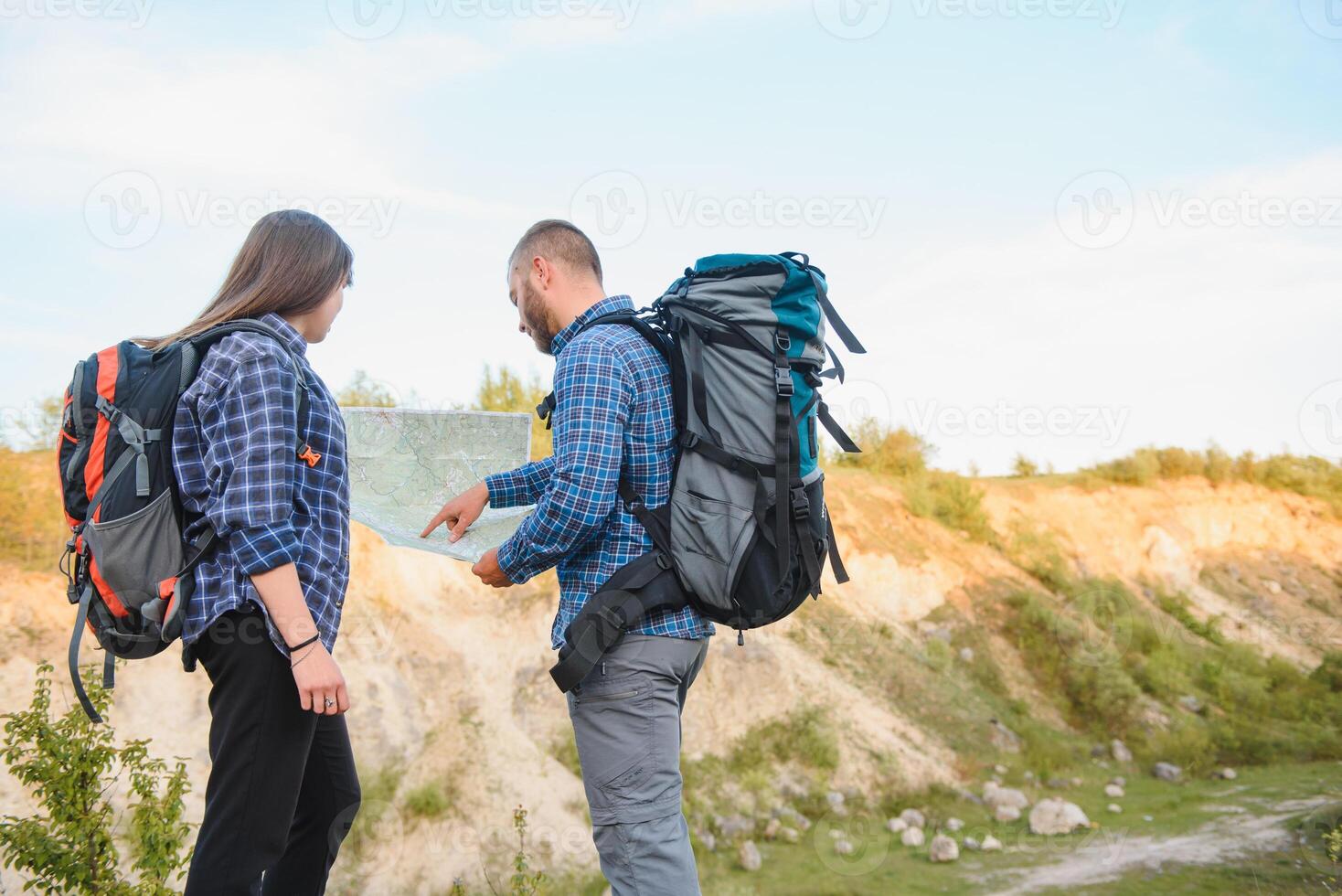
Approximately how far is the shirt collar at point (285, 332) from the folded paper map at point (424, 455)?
2.63 ft

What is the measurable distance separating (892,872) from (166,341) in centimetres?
759

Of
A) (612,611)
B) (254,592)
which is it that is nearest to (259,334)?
(254,592)

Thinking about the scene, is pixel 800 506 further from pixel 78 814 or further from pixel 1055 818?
pixel 1055 818

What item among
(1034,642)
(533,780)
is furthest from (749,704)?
(1034,642)

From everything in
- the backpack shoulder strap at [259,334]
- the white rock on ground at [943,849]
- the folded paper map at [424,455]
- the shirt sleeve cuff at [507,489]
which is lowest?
the white rock on ground at [943,849]

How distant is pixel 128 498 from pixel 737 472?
4.63ft

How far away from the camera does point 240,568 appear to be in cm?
206

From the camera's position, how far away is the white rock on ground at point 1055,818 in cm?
876

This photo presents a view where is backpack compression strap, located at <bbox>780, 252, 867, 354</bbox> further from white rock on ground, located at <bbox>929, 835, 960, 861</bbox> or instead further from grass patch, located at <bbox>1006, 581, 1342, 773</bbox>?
grass patch, located at <bbox>1006, 581, 1342, 773</bbox>

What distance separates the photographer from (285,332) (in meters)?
2.23

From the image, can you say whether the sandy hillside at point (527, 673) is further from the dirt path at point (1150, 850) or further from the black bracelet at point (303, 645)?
the black bracelet at point (303, 645)

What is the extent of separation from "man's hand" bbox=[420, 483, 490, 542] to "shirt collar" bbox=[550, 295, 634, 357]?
18.5 inches

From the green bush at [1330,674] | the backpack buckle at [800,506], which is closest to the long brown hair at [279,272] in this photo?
the backpack buckle at [800,506]

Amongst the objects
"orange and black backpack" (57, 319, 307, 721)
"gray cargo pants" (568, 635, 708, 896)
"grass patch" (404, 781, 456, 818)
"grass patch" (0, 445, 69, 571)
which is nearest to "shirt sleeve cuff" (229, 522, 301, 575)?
"orange and black backpack" (57, 319, 307, 721)
